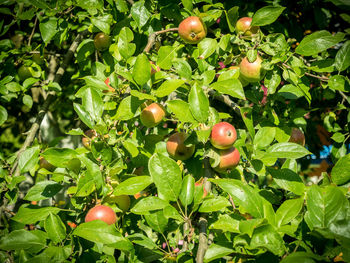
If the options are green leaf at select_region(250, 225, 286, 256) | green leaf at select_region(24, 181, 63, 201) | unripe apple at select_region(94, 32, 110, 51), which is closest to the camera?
green leaf at select_region(250, 225, 286, 256)

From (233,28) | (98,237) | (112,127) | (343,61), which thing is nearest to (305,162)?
(343,61)

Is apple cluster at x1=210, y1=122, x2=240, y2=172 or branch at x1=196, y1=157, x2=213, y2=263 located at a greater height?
apple cluster at x1=210, y1=122, x2=240, y2=172

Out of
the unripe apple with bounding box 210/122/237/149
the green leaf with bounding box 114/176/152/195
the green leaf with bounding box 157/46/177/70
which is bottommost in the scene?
the green leaf with bounding box 114/176/152/195

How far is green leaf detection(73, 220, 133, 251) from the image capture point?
0.77 m

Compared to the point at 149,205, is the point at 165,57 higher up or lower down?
higher up

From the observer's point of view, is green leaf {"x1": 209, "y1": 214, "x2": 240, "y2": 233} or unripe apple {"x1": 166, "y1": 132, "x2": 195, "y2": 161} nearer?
green leaf {"x1": 209, "y1": 214, "x2": 240, "y2": 233}

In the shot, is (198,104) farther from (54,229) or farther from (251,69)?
(54,229)

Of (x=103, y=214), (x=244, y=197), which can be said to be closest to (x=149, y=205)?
(x=103, y=214)

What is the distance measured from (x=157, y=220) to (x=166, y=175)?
6.7 inches

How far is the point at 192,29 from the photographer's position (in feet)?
3.98

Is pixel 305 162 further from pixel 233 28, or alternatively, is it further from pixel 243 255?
pixel 243 255

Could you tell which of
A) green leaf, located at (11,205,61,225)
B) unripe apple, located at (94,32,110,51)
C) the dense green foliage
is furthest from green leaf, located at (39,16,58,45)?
green leaf, located at (11,205,61,225)

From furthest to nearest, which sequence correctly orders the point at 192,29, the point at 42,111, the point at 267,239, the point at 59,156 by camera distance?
the point at 42,111, the point at 192,29, the point at 59,156, the point at 267,239

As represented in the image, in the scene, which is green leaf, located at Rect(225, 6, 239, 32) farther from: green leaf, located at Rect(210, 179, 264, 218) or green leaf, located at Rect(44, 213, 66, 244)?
green leaf, located at Rect(44, 213, 66, 244)
